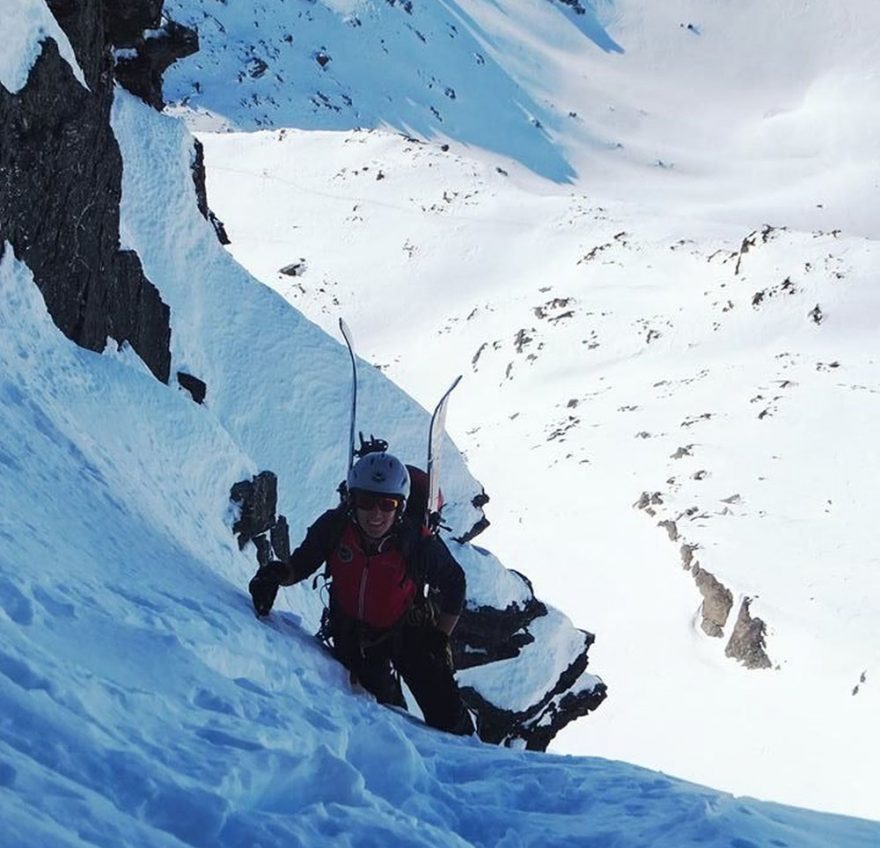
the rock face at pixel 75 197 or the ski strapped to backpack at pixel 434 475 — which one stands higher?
the rock face at pixel 75 197

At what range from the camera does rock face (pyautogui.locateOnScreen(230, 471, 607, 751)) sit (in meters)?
15.4

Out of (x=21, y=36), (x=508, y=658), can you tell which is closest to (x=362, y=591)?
(x=21, y=36)

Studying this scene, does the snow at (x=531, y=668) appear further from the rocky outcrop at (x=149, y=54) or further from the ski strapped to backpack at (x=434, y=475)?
the rocky outcrop at (x=149, y=54)

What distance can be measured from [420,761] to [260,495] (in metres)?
6.78

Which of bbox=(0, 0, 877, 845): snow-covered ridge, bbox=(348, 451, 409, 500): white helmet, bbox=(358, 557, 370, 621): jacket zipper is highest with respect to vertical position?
bbox=(348, 451, 409, 500): white helmet

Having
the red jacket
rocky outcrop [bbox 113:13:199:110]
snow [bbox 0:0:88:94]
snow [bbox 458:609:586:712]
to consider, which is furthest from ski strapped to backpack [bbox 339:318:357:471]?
rocky outcrop [bbox 113:13:199:110]

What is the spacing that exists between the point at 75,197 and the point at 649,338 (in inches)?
1543

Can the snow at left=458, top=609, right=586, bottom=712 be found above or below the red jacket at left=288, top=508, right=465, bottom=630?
above

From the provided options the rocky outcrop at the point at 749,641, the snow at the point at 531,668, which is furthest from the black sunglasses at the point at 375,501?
the rocky outcrop at the point at 749,641

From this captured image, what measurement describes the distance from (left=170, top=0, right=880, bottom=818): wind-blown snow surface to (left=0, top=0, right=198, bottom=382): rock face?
15.0 metres

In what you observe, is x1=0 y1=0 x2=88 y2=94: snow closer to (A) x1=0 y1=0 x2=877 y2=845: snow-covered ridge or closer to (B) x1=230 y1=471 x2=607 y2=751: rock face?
(A) x1=0 y1=0 x2=877 y2=845: snow-covered ridge

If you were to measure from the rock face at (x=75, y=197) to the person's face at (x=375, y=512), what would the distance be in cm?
411

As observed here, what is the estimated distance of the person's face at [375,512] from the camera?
6.28 meters

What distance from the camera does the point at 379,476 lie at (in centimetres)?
623
